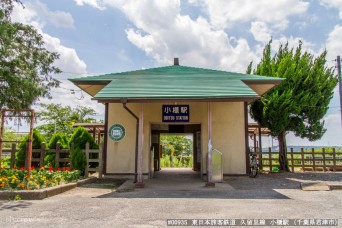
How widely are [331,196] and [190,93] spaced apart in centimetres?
456

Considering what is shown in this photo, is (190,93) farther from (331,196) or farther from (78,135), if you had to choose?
(78,135)

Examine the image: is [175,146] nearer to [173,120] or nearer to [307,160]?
[307,160]

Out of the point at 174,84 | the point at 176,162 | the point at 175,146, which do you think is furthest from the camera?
the point at 175,146

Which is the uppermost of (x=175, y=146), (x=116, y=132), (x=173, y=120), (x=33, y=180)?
(x=173, y=120)

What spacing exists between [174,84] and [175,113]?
5.63 ft

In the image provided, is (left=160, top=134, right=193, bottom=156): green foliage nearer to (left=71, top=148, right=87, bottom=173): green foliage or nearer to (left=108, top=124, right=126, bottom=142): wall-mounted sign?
(left=108, top=124, right=126, bottom=142): wall-mounted sign

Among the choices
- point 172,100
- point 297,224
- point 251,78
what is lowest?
point 297,224

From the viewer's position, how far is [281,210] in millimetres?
5762

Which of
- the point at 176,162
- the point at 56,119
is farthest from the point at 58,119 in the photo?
the point at 176,162

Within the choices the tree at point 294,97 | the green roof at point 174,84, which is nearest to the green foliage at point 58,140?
the green roof at point 174,84

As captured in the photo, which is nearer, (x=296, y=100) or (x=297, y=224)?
(x=297, y=224)

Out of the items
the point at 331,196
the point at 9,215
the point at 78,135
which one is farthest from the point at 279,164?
the point at 9,215

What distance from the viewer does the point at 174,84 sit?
33.6 ft

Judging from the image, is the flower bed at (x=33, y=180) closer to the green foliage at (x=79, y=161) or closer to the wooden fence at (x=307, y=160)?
the green foliage at (x=79, y=161)
